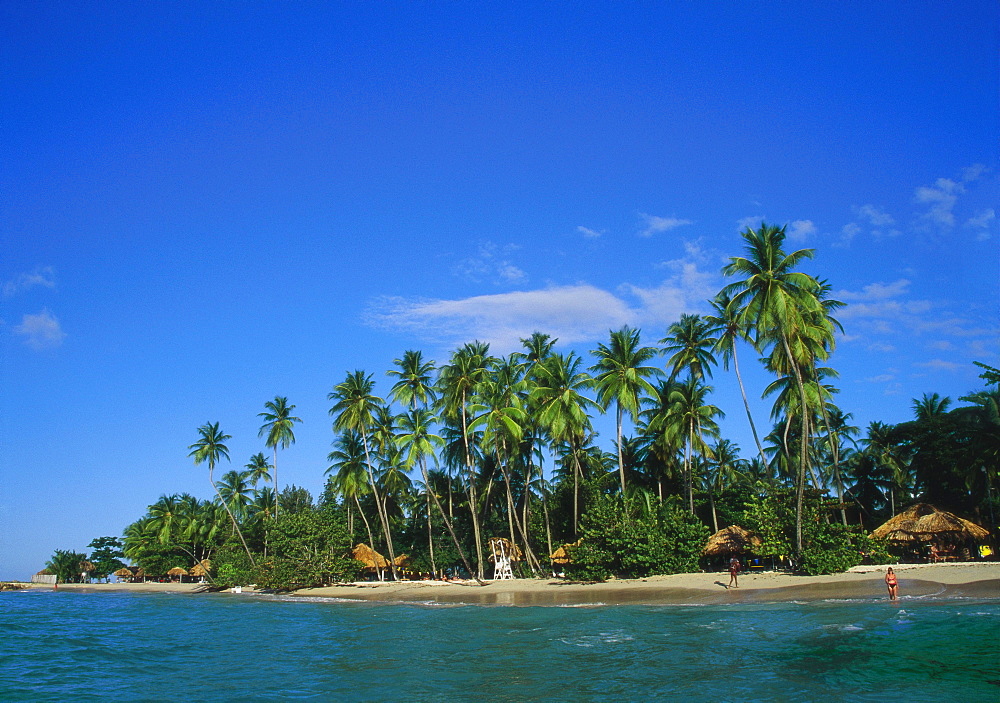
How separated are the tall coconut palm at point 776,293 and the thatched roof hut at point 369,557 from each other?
98.2 ft

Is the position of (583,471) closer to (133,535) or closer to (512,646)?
(512,646)

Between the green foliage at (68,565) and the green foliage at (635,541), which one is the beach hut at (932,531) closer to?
the green foliage at (635,541)

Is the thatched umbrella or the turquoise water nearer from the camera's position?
the turquoise water

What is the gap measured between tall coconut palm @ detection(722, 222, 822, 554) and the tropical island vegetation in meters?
Result: 0.09

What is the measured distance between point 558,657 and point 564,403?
20.4m

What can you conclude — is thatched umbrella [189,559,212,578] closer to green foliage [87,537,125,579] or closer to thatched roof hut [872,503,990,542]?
green foliage [87,537,125,579]

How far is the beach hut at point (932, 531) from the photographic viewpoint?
29953 millimetres

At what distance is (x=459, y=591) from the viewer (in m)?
36.2

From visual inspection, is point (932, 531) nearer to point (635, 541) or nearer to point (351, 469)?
point (635, 541)

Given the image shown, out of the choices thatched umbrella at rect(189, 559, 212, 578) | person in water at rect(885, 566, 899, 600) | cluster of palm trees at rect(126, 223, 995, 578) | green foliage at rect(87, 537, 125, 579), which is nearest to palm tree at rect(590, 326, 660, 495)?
cluster of palm trees at rect(126, 223, 995, 578)

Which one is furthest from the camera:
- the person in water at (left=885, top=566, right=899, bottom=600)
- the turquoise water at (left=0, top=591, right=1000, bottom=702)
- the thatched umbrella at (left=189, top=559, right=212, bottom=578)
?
the thatched umbrella at (left=189, top=559, right=212, bottom=578)

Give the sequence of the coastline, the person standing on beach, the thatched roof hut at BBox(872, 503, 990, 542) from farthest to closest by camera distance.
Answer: the thatched roof hut at BBox(872, 503, 990, 542) → the person standing on beach → the coastline

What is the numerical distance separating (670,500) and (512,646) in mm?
19743

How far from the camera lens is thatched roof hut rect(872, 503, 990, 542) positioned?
29891 mm
